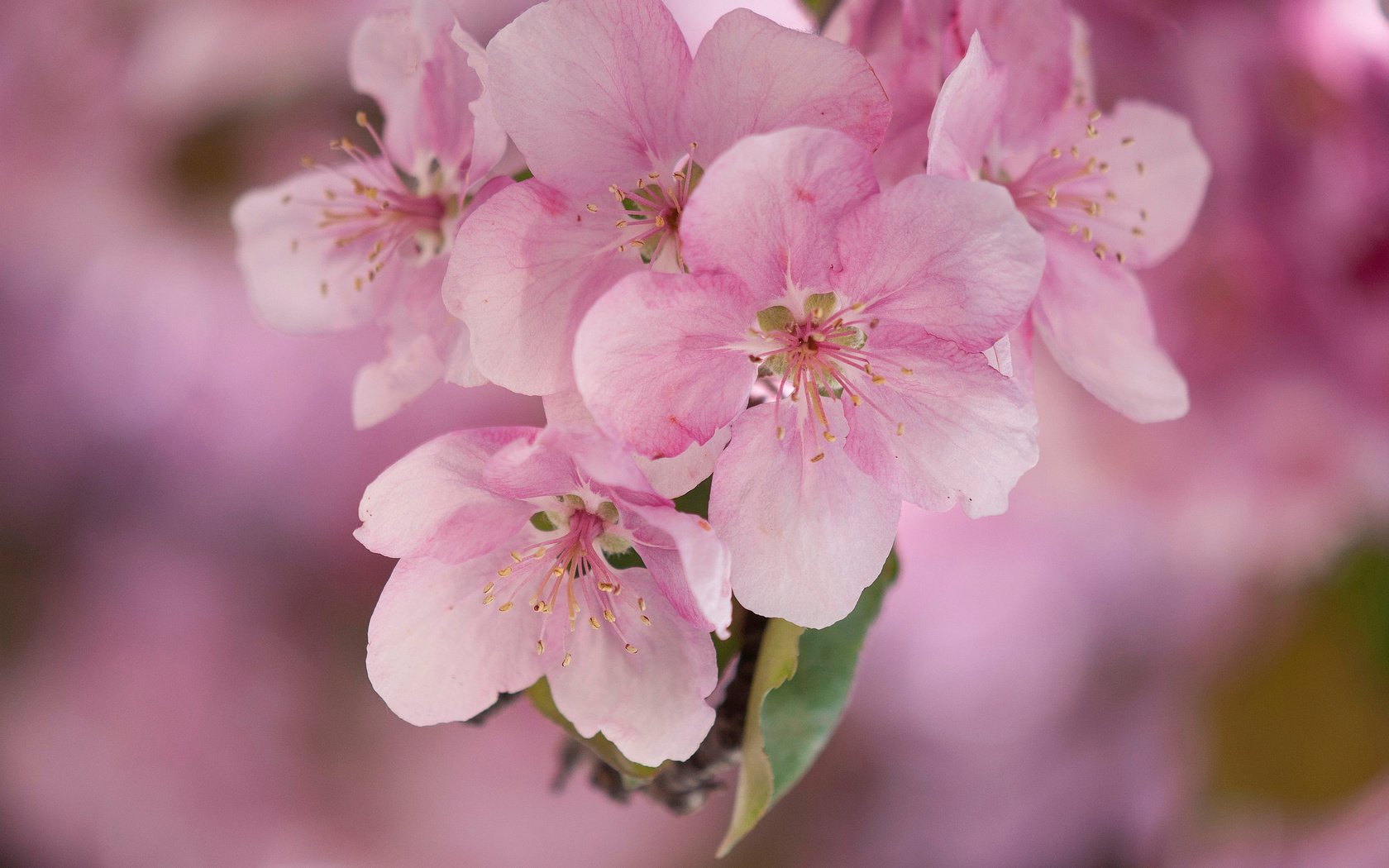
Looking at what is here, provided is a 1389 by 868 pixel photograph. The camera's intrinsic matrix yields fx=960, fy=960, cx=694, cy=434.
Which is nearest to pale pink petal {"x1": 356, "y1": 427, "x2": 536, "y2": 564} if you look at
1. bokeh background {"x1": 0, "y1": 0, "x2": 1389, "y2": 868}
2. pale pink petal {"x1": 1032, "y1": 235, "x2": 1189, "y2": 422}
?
pale pink petal {"x1": 1032, "y1": 235, "x2": 1189, "y2": 422}

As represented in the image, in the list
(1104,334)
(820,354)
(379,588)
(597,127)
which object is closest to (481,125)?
(597,127)

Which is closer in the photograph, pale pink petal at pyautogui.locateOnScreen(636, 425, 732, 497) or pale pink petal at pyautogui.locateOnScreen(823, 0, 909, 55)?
pale pink petal at pyautogui.locateOnScreen(636, 425, 732, 497)

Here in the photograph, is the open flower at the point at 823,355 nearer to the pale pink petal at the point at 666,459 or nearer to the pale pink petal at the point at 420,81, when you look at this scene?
the pale pink petal at the point at 666,459

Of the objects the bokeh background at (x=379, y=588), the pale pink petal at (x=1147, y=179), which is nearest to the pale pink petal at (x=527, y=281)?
the pale pink petal at (x=1147, y=179)

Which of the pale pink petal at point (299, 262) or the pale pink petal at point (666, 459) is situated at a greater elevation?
the pale pink petal at point (299, 262)

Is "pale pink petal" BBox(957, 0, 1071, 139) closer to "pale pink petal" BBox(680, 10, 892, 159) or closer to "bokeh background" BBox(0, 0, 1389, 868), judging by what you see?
"pale pink petal" BBox(680, 10, 892, 159)

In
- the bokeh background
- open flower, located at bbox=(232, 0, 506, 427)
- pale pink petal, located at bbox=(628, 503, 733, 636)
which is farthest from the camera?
the bokeh background
